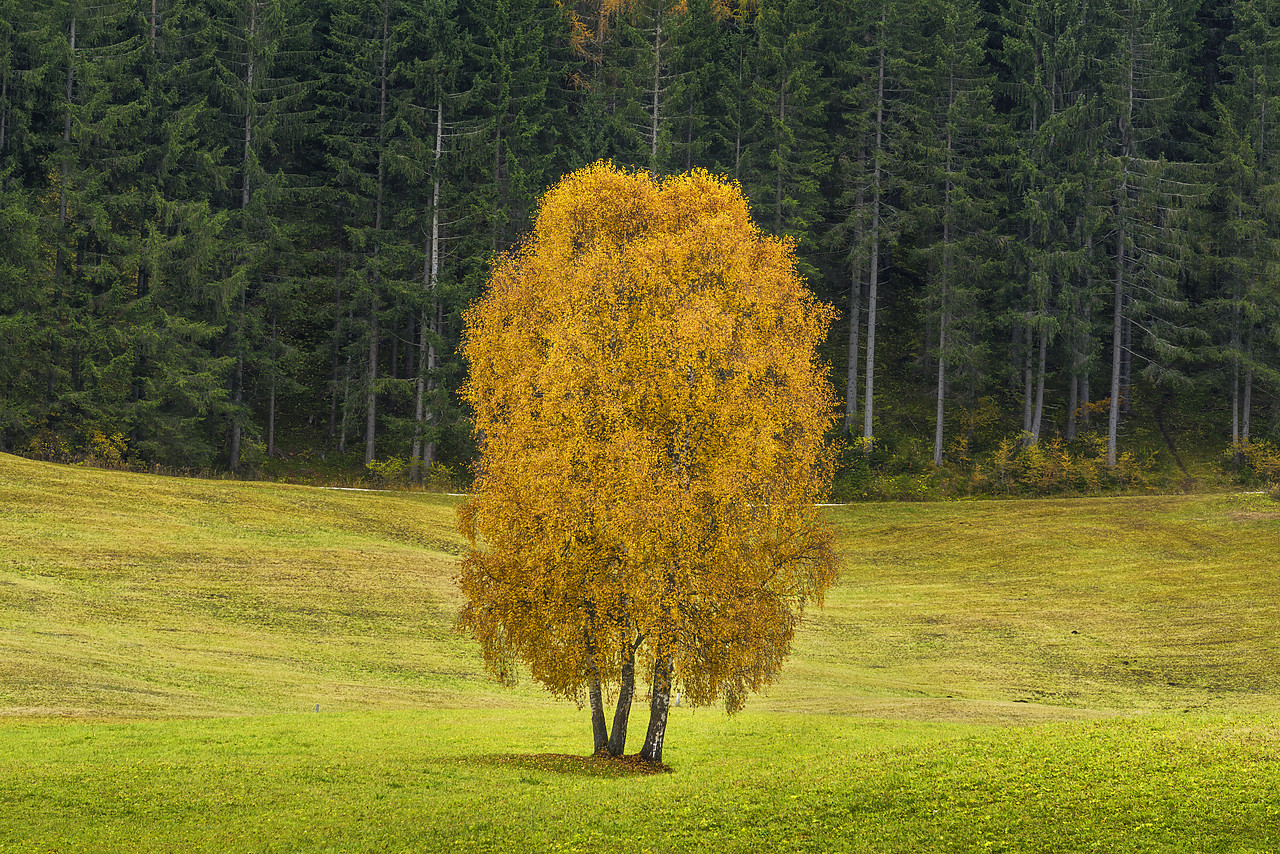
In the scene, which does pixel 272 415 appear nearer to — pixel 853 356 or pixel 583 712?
pixel 853 356

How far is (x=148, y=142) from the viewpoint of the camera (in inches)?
2087

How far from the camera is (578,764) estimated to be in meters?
19.6

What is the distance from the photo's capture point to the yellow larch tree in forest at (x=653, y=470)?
18.6 metres

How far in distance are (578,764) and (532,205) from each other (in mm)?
40415

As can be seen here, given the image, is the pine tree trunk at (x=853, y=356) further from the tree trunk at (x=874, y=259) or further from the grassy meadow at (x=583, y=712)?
the grassy meadow at (x=583, y=712)

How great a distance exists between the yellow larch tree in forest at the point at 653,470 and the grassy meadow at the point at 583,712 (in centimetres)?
221

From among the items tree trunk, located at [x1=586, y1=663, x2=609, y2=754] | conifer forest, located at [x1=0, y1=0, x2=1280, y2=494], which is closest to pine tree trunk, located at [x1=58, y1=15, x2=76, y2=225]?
conifer forest, located at [x1=0, y1=0, x2=1280, y2=494]

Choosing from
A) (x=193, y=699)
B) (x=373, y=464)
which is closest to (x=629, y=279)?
(x=193, y=699)

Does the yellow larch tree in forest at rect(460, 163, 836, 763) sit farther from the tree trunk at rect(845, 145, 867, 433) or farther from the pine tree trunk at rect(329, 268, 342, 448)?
the pine tree trunk at rect(329, 268, 342, 448)

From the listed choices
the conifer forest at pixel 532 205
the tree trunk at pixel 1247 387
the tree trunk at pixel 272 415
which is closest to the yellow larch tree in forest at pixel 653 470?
the conifer forest at pixel 532 205

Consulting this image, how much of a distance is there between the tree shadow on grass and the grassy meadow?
0.36 ft

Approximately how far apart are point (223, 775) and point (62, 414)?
36.4 meters

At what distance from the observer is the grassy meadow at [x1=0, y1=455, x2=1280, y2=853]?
13.9 m

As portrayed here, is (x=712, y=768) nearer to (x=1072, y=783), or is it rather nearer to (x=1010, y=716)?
(x=1072, y=783)
